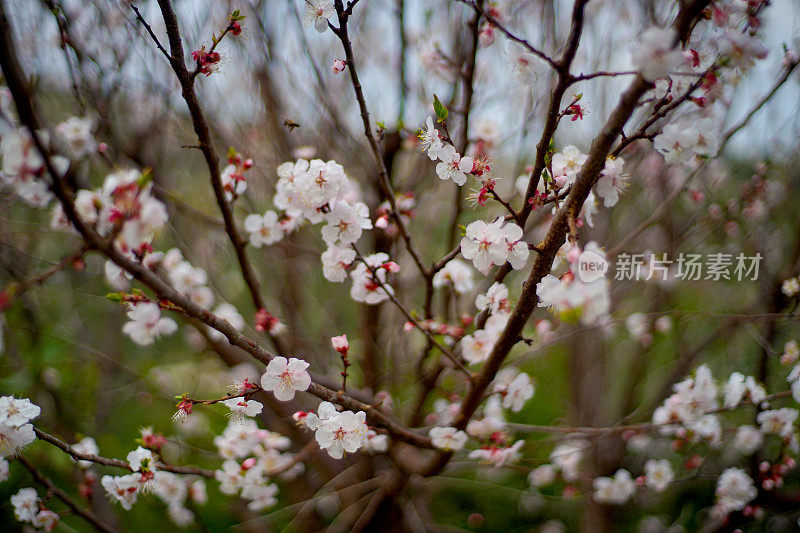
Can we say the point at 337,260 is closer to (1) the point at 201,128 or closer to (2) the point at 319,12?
(1) the point at 201,128

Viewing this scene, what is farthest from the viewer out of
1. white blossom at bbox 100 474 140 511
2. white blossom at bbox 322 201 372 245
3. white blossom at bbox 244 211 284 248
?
white blossom at bbox 244 211 284 248

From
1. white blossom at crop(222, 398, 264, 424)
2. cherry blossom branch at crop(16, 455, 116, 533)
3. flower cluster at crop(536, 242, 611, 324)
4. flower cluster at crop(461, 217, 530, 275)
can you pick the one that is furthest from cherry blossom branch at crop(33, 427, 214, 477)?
flower cluster at crop(536, 242, 611, 324)

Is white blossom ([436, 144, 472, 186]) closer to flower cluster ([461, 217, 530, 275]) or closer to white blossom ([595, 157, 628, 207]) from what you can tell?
flower cluster ([461, 217, 530, 275])

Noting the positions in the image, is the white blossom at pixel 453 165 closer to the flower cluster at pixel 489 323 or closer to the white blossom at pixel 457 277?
the flower cluster at pixel 489 323

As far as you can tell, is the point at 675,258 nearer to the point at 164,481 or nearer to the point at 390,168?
the point at 390,168

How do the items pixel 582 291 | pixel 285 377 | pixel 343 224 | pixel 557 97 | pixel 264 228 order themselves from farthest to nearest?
pixel 264 228 → pixel 343 224 → pixel 285 377 → pixel 557 97 → pixel 582 291

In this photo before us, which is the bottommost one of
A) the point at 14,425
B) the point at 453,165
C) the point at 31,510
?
the point at 31,510

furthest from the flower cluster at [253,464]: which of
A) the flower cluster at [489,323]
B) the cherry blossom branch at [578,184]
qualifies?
the cherry blossom branch at [578,184]

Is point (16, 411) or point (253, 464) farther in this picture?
point (253, 464)

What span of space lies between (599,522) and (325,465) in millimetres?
1834

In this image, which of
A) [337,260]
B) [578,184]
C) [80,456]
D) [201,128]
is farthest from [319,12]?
[80,456]

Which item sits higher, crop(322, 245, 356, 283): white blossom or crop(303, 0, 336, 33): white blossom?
crop(303, 0, 336, 33): white blossom

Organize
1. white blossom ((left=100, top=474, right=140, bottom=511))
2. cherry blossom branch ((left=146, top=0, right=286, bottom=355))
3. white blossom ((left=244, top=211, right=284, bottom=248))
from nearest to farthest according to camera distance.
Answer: cherry blossom branch ((left=146, top=0, right=286, bottom=355)) < white blossom ((left=100, top=474, right=140, bottom=511)) < white blossom ((left=244, top=211, right=284, bottom=248))

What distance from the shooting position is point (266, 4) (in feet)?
7.09
